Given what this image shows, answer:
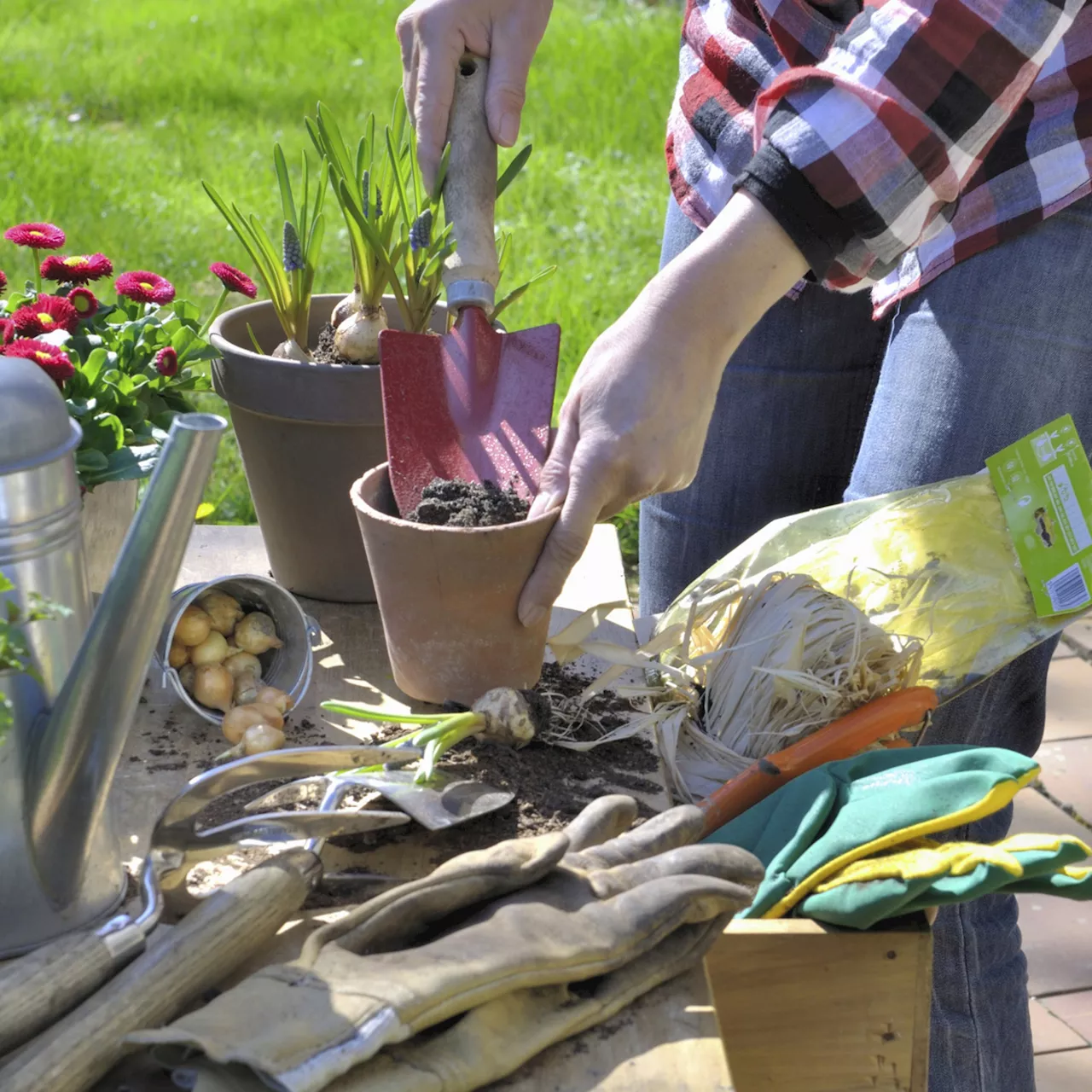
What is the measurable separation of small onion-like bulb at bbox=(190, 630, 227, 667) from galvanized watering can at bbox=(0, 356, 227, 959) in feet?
0.99

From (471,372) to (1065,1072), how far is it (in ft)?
3.73

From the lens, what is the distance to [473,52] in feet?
4.39

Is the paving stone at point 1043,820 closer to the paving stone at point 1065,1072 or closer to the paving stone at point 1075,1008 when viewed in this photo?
the paving stone at point 1075,1008

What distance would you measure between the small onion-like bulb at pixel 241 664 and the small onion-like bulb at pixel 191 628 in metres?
0.03

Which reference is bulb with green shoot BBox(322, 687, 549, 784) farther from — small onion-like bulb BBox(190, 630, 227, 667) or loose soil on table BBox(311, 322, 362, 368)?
loose soil on table BBox(311, 322, 362, 368)

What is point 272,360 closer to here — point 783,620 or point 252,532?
point 252,532

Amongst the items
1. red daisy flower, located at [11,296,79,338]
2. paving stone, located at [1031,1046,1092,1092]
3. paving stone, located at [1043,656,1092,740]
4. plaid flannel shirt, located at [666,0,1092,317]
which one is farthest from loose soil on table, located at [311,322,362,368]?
paving stone, located at [1043,656,1092,740]

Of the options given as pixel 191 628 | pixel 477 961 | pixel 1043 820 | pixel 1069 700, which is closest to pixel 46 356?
pixel 191 628

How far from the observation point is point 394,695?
3.81 ft

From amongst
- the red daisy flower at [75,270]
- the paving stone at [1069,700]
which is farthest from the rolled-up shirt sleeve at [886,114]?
the paving stone at [1069,700]

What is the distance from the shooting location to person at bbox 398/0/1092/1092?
1047 mm

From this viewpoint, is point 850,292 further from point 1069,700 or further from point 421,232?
point 1069,700

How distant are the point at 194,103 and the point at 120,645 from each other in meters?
4.44

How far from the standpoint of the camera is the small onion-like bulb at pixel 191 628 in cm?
108
